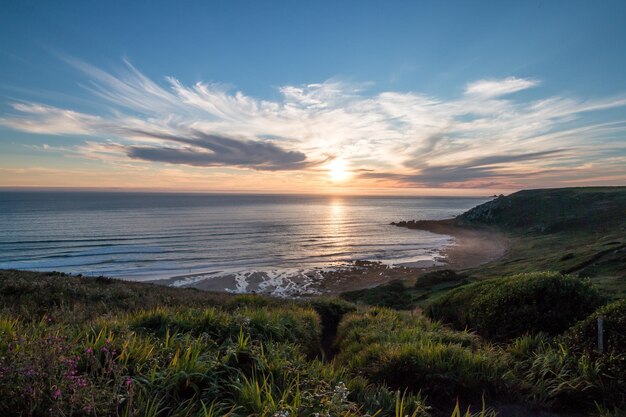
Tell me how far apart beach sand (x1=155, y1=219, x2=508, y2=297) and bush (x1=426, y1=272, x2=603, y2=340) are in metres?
25.3

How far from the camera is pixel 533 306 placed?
8.45 meters

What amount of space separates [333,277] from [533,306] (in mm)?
32742

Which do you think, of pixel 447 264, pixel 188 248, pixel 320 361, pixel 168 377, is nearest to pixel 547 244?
pixel 447 264

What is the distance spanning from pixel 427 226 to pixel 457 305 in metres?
84.3

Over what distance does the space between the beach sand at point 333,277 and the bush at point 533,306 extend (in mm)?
25334

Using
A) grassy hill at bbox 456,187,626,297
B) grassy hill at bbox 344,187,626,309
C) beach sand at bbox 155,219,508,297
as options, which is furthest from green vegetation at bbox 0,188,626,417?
beach sand at bbox 155,219,508,297

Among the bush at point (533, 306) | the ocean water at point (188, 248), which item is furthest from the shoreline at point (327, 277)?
the bush at point (533, 306)

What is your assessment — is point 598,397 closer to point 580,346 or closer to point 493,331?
point 580,346

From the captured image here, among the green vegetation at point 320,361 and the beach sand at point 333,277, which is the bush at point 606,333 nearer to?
the green vegetation at point 320,361

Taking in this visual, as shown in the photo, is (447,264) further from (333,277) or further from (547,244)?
(333,277)

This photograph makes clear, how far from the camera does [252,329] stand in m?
6.44

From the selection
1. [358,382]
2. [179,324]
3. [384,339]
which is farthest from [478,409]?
[179,324]

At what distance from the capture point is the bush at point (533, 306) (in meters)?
8.22

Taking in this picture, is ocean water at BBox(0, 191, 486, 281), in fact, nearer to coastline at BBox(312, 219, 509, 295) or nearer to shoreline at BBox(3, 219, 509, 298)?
shoreline at BBox(3, 219, 509, 298)
